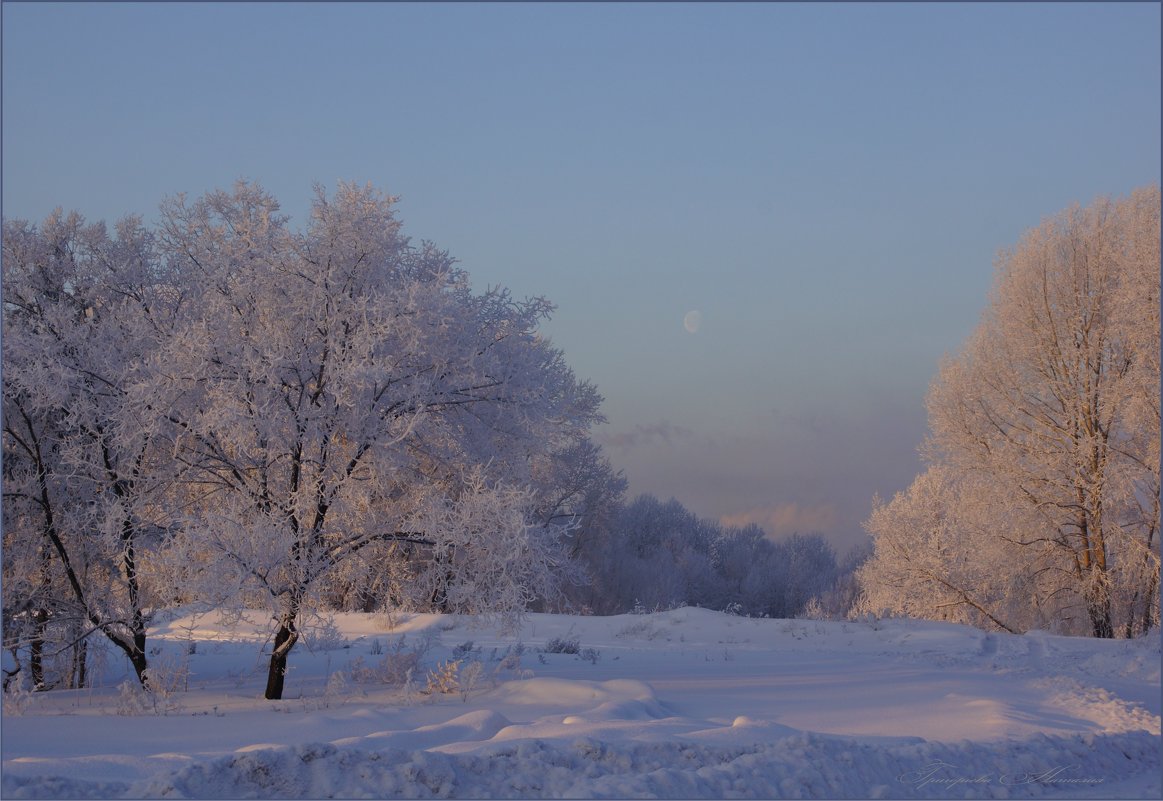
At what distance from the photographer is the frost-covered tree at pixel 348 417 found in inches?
404

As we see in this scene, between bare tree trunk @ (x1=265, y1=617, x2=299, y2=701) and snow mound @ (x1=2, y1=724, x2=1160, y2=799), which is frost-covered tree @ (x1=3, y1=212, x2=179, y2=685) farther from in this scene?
Answer: snow mound @ (x1=2, y1=724, x2=1160, y2=799)

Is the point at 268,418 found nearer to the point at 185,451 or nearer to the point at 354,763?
the point at 185,451

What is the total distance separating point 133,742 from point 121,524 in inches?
154

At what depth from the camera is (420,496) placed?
37.0 feet

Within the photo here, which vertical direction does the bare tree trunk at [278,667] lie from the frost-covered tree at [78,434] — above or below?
below

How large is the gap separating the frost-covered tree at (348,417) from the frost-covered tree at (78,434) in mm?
795

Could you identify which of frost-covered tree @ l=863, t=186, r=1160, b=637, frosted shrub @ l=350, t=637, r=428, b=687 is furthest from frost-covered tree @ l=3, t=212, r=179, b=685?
frost-covered tree @ l=863, t=186, r=1160, b=637

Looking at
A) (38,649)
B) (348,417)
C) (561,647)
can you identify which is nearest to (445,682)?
(348,417)

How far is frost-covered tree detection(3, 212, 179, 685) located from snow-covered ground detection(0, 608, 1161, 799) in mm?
1155

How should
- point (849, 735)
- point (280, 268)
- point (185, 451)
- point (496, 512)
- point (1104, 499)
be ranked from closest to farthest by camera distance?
point (849, 735)
point (496, 512)
point (280, 268)
point (185, 451)
point (1104, 499)

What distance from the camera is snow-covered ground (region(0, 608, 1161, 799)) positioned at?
6.39 m

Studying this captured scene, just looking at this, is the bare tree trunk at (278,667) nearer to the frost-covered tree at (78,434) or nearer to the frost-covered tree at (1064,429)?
the frost-covered tree at (78,434)

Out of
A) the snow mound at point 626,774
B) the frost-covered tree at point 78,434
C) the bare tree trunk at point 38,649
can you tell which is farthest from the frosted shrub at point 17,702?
the snow mound at point 626,774

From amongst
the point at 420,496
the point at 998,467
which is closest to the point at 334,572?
the point at 420,496
